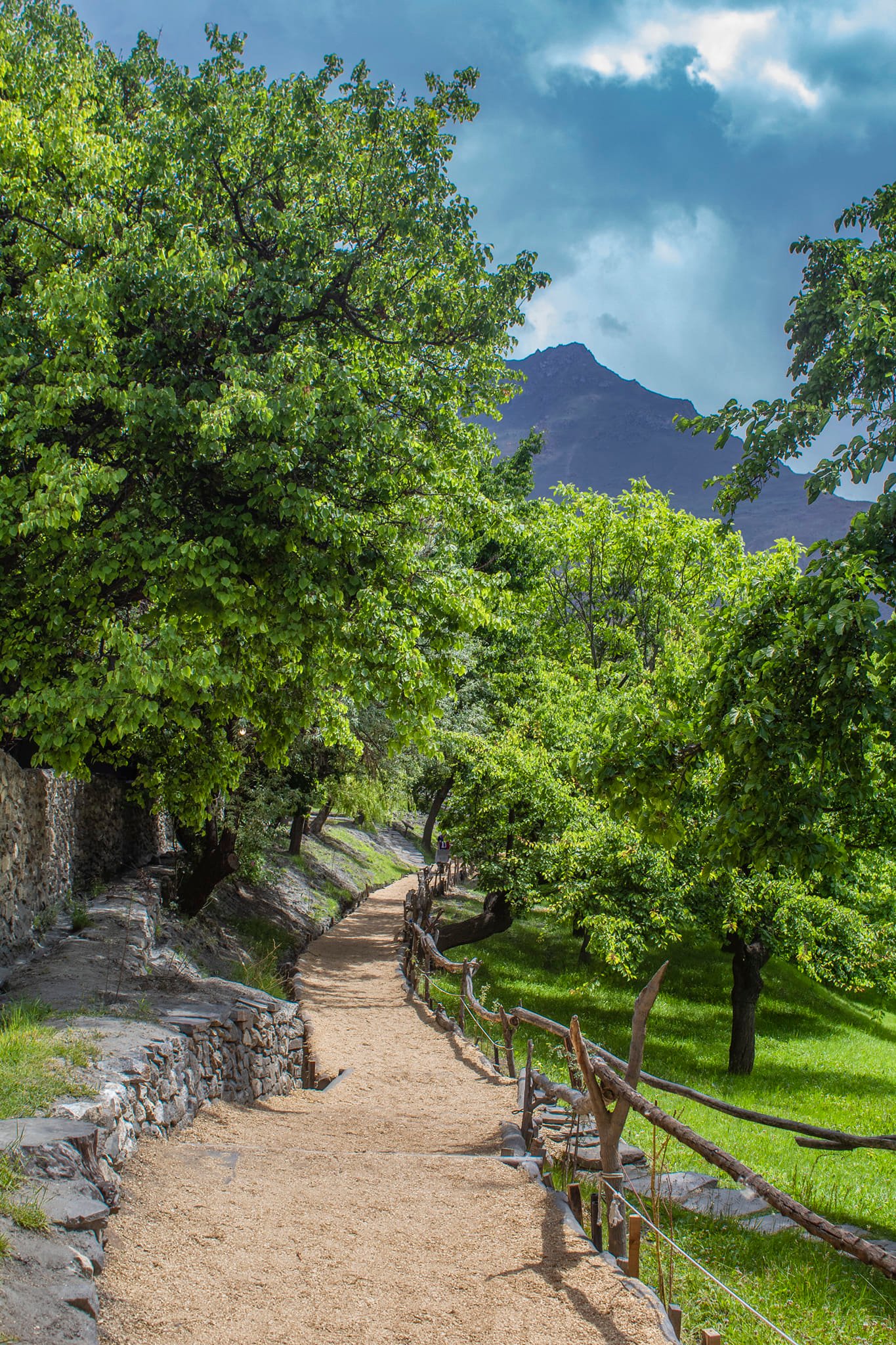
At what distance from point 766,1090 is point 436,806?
21.0m

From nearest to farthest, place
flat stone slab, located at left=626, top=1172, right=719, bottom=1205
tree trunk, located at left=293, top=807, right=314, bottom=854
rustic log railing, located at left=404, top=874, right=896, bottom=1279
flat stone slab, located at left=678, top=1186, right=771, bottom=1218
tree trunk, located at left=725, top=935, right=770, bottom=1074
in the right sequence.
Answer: rustic log railing, located at left=404, top=874, right=896, bottom=1279
flat stone slab, located at left=678, top=1186, right=771, bottom=1218
flat stone slab, located at left=626, top=1172, right=719, bottom=1205
tree trunk, located at left=725, top=935, right=770, bottom=1074
tree trunk, located at left=293, top=807, right=314, bottom=854

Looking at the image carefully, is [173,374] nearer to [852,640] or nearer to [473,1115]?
[852,640]

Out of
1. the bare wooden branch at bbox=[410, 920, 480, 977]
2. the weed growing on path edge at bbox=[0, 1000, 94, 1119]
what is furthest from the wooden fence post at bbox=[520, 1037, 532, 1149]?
the bare wooden branch at bbox=[410, 920, 480, 977]

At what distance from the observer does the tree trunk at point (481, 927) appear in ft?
67.1

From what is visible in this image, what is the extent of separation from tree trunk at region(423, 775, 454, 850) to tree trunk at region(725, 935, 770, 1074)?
7838 mm

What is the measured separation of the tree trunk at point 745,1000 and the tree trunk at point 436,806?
7.84 meters

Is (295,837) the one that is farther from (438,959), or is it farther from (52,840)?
(52,840)

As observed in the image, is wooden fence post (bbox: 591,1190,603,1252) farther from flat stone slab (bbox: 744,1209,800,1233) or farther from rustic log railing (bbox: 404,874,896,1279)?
flat stone slab (bbox: 744,1209,800,1233)

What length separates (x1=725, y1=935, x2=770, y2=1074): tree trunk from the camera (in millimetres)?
16172

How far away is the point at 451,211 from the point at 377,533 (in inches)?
195

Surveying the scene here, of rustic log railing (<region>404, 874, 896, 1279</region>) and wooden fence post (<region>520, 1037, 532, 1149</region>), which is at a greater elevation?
rustic log railing (<region>404, 874, 896, 1279</region>)

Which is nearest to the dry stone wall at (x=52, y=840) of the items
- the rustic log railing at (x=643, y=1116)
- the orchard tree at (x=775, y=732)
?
the rustic log railing at (x=643, y=1116)

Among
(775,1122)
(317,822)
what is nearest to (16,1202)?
(775,1122)

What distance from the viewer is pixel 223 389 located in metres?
8.42
